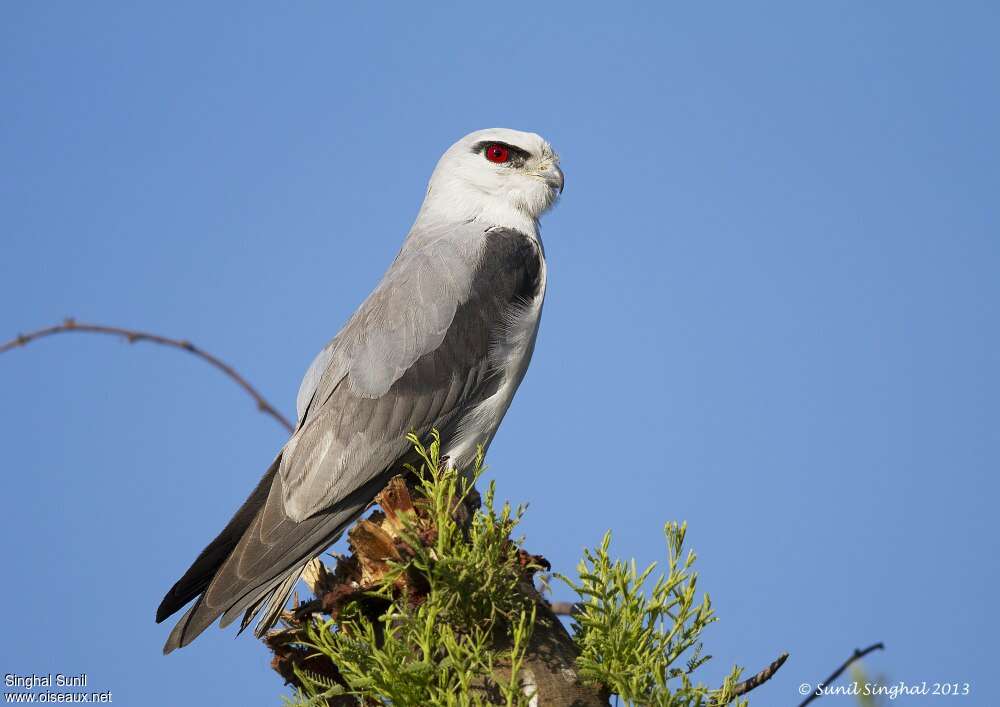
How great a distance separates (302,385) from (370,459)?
2.97ft

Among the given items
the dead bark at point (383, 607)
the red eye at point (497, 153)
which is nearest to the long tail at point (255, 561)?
the dead bark at point (383, 607)

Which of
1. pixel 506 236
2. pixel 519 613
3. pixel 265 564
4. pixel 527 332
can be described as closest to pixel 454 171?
pixel 506 236

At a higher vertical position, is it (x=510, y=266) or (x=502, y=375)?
(x=510, y=266)

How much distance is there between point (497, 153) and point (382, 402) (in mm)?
2416

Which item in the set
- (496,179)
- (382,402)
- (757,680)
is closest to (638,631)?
(757,680)

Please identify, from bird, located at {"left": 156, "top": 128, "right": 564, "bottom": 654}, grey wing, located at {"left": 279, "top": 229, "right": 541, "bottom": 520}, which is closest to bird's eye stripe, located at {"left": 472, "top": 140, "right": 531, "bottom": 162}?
bird, located at {"left": 156, "top": 128, "right": 564, "bottom": 654}

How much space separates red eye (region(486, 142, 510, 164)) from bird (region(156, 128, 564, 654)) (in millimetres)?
838

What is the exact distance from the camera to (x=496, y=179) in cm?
671

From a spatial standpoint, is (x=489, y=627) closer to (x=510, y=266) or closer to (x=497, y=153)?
(x=510, y=266)

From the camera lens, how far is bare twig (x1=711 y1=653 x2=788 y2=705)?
10.5 ft

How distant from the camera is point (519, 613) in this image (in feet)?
11.9

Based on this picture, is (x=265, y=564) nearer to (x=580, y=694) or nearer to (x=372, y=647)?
(x=372, y=647)

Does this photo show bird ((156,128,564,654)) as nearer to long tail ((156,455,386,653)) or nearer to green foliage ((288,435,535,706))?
long tail ((156,455,386,653))

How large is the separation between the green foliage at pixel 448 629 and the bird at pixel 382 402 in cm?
104
